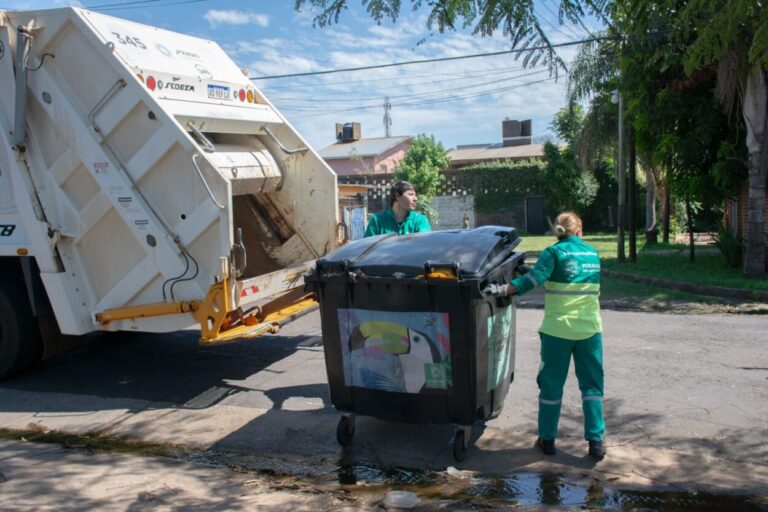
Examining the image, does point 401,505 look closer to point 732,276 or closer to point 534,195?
point 732,276

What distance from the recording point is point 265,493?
13.3ft

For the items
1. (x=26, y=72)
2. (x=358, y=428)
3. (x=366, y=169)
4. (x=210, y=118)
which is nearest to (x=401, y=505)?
(x=358, y=428)

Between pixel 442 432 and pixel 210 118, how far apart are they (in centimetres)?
342

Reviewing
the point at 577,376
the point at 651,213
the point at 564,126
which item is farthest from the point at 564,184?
the point at 577,376

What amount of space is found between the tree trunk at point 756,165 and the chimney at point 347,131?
130 ft

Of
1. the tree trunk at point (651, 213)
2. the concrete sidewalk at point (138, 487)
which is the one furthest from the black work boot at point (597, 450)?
the tree trunk at point (651, 213)

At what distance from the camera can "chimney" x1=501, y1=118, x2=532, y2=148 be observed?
47.9 meters

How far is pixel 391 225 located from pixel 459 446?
6.40 ft

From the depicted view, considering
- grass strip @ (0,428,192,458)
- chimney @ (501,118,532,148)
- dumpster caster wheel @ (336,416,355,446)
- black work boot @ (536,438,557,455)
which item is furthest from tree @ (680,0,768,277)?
chimney @ (501,118,532,148)

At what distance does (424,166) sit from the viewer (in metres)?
27.2

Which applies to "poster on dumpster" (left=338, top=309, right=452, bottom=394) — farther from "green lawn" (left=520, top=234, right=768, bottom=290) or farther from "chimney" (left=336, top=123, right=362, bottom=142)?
"chimney" (left=336, top=123, right=362, bottom=142)

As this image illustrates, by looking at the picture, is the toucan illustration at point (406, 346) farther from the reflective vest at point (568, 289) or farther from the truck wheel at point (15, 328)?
the truck wheel at point (15, 328)

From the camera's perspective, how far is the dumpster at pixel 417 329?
4.17 m

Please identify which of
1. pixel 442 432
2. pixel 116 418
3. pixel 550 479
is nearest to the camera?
pixel 550 479
